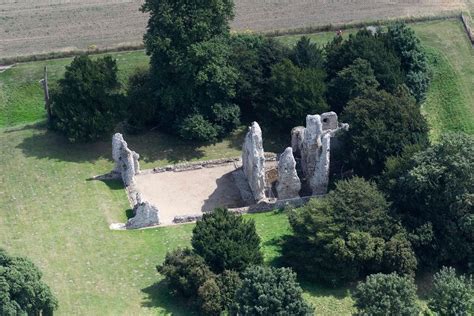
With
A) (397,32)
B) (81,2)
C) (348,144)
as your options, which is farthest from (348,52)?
(81,2)

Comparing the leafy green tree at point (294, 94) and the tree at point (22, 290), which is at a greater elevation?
the leafy green tree at point (294, 94)

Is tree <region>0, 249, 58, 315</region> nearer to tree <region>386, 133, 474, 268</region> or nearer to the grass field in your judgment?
the grass field

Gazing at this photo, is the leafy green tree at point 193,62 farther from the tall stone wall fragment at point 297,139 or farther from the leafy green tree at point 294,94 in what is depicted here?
the tall stone wall fragment at point 297,139

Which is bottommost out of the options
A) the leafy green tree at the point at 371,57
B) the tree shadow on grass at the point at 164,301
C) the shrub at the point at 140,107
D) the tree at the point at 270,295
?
the tree shadow on grass at the point at 164,301

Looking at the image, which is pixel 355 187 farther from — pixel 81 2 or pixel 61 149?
pixel 81 2

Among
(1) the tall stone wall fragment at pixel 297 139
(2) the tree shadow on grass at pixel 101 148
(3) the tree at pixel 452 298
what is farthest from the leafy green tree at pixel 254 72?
(3) the tree at pixel 452 298

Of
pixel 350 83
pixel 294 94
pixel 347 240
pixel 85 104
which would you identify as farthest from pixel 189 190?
pixel 347 240

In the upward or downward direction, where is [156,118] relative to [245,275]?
upward
